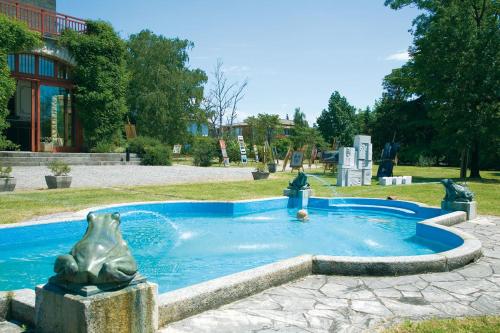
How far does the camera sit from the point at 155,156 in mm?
22156

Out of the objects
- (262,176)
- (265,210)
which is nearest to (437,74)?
(262,176)

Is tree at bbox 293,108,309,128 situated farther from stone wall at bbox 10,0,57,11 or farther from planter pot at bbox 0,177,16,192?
planter pot at bbox 0,177,16,192

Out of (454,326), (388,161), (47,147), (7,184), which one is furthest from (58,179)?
(388,161)

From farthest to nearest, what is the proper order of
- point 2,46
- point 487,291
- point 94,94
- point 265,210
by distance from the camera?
point 94,94
point 2,46
point 265,210
point 487,291

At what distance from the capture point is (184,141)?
3425 centimetres

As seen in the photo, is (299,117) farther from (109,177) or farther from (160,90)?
(109,177)

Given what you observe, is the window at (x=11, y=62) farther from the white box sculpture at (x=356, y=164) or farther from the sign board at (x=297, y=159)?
the white box sculpture at (x=356, y=164)

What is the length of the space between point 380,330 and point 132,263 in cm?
190

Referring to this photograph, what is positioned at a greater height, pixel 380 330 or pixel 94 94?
pixel 94 94

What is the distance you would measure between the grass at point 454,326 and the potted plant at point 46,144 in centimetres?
2154

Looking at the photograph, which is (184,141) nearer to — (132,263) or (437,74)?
(437,74)

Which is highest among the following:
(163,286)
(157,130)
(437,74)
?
(437,74)

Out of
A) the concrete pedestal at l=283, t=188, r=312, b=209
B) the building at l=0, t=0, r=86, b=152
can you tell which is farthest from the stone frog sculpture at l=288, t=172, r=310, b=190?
the building at l=0, t=0, r=86, b=152

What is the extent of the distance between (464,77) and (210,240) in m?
15.7
